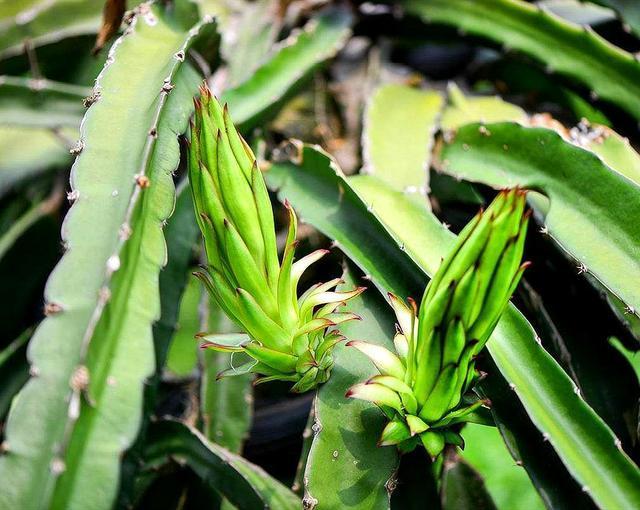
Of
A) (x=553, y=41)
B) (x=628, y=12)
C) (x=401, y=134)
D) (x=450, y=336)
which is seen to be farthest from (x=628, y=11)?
(x=450, y=336)

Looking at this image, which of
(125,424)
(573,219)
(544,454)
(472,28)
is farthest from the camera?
(472,28)

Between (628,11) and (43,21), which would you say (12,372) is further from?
(628,11)

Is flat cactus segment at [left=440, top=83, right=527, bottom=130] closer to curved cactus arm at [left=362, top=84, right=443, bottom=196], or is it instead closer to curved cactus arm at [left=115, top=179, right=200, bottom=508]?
curved cactus arm at [left=362, top=84, right=443, bottom=196]

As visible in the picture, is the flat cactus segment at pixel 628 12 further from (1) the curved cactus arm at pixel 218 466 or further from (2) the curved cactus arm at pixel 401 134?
(1) the curved cactus arm at pixel 218 466

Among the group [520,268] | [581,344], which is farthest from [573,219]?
[520,268]

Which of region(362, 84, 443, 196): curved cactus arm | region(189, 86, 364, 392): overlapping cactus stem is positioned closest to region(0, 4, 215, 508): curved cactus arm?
region(189, 86, 364, 392): overlapping cactus stem

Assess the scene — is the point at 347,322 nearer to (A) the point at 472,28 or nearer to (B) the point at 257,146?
(B) the point at 257,146

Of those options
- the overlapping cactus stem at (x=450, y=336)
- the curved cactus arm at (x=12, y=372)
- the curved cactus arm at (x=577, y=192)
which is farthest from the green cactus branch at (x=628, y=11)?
the curved cactus arm at (x=12, y=372)
